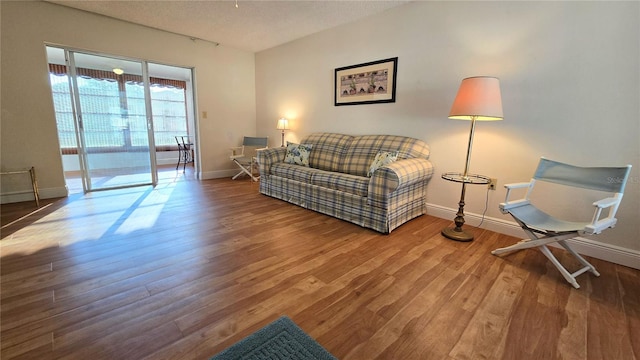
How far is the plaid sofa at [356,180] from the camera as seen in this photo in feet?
8.43

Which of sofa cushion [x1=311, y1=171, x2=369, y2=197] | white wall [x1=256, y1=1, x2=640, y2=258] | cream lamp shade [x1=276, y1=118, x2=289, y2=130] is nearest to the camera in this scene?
white wall [x1=256, y1=1, x2=640, y2=258]

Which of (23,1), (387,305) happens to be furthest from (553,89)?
(23,1)

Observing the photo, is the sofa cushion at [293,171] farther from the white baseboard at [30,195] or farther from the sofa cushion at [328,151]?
the white baseboard at [30,195]

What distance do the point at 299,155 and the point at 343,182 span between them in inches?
45.7

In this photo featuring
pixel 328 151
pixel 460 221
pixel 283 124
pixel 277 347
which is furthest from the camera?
pixel 283 124

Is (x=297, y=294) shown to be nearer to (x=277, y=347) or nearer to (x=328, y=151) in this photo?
(x=277, y=347)

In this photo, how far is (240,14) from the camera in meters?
3.48

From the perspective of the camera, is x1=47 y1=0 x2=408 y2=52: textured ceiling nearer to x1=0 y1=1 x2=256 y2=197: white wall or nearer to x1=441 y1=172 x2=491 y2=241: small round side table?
x1=0 y1=1 x2=256 y2=197: white wall

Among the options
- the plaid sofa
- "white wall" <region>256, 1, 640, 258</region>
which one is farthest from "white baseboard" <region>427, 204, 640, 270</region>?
the plaid sofa

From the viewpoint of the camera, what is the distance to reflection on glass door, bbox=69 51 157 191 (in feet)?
12.6

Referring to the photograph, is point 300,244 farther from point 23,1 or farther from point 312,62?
point 23,1

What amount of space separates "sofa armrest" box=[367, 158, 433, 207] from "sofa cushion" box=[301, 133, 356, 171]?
1015 mm

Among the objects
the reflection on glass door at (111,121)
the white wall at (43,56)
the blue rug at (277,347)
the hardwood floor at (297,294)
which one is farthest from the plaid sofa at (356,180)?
the white wall at (43,56)

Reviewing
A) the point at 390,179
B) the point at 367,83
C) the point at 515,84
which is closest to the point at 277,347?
the point at 390,179
